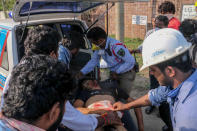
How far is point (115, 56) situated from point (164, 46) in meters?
1.58

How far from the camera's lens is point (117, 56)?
301 centimetres

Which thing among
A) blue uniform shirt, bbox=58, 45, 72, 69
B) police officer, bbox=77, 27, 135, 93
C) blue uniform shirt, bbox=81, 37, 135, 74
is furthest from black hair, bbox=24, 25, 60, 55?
blue uniform shirt, bbox=81, 37, 135, 74

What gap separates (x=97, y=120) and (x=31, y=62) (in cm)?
105

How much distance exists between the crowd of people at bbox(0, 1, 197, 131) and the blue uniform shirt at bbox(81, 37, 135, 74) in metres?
0.02

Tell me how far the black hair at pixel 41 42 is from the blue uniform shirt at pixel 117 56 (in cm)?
119

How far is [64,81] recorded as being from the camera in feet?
3.34

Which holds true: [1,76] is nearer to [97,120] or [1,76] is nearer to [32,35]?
[32,35]

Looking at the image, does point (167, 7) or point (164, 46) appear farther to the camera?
point (167, 7)

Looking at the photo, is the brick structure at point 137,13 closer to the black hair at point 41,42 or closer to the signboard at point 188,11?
the signboard at point 188,11

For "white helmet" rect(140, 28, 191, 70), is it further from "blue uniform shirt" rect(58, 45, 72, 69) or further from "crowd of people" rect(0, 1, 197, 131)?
"blue uniform shirt" rect(58, 45, 72, 69)

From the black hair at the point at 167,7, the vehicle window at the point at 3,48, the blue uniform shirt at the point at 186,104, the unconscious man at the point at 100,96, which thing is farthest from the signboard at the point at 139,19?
the blue uniform shirt at the point at 186,104

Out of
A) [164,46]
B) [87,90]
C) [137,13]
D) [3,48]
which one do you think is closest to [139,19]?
[137,13]

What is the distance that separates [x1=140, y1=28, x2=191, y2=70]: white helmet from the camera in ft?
4.81

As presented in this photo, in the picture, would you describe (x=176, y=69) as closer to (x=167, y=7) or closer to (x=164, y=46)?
(x=164, y=46)
